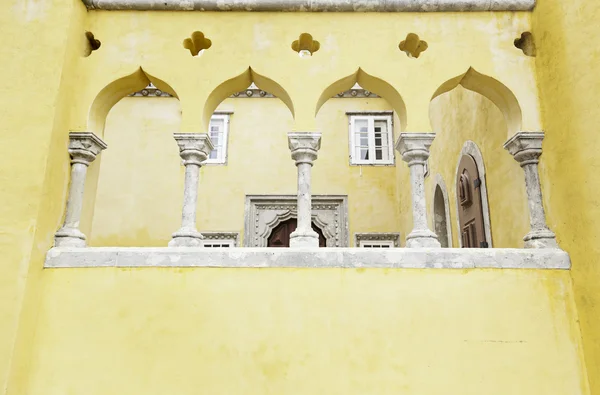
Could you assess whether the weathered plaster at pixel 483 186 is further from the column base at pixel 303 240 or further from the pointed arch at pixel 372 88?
the column base at pixel 303 240

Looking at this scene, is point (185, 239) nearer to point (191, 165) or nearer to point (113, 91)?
point (191, 165)

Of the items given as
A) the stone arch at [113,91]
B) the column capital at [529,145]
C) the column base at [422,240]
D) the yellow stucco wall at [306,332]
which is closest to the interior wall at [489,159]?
the column capital at [529,145]

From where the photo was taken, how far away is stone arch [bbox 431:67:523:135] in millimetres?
3501

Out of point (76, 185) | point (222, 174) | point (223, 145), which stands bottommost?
point (76, 185)

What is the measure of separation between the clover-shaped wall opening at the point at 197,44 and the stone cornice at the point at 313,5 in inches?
9.0

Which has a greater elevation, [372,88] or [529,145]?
[372,88]

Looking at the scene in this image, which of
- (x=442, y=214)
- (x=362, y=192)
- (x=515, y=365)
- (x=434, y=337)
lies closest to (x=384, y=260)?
(x=434, y=337)

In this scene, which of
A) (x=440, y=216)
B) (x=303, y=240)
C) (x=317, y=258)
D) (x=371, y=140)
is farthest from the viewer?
(x=371, y=140)

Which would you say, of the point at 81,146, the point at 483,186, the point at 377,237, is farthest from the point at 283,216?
the point at 81,146

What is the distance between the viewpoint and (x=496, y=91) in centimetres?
363

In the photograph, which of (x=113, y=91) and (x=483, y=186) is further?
(x=483, y=186)

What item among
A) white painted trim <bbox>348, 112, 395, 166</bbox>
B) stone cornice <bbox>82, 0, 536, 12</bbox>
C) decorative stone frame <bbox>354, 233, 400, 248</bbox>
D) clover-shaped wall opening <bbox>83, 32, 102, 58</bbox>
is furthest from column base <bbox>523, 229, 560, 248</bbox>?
white painted trim <bbox>348, 112, 395, 166</bbox>

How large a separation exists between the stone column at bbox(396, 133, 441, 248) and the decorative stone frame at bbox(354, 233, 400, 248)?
4833 millimetres

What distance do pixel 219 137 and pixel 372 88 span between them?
5.31 metres
